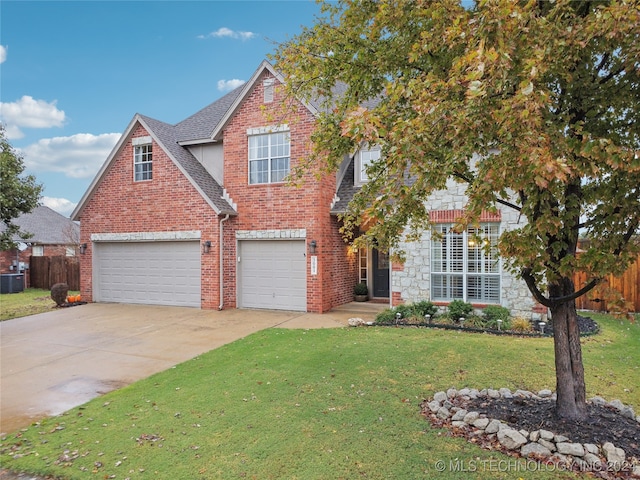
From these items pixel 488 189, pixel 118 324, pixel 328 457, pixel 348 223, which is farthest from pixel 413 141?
pixel 118 324

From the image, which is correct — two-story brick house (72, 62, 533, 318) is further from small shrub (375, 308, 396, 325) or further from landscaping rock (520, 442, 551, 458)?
landscaping rock (520, 442, 551, 458)

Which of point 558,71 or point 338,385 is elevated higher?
point 558,71

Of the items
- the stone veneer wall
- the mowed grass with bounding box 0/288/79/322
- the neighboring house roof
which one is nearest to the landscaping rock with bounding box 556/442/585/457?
the stone veneer wall

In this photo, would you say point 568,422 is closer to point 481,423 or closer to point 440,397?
point 481,423

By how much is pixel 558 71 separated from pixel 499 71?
974 mm

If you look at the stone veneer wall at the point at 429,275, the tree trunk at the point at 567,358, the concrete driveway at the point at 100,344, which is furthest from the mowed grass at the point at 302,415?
the stone veneer wall at the point at 429,275

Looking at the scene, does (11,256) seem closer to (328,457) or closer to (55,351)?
(55,351)

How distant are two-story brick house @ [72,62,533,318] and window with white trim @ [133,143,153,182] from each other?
0.04 m

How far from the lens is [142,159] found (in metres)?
14.5

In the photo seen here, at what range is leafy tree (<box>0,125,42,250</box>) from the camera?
504 inches

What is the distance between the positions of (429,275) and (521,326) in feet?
9.08

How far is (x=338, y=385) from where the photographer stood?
19.4 feet

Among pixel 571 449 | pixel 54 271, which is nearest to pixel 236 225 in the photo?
pixel 571 449

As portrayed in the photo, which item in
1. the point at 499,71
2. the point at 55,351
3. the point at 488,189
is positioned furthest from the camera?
the point at 55,351
